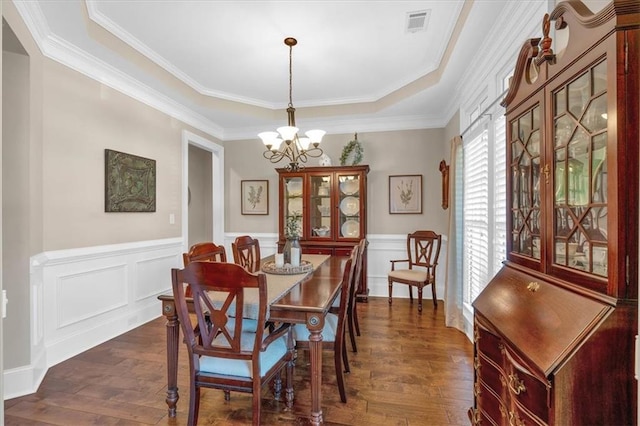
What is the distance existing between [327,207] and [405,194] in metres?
1.16

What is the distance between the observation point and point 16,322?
2227 mm

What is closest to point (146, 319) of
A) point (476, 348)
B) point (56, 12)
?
point (56, 12)

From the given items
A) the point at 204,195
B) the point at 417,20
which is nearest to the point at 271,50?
the point at 417,20

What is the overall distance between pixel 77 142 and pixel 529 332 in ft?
11.5

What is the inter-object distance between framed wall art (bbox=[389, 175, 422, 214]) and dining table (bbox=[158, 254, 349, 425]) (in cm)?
260

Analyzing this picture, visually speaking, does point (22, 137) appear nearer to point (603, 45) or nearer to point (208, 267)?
point (208, 267)

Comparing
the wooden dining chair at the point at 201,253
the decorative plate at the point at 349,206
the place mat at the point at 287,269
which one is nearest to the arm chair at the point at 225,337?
the wooden dining chair at the point at 201,253

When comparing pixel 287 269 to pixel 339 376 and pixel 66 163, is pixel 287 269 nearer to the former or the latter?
pixel 339 376

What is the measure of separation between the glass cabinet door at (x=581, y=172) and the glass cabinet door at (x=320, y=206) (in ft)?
11.3

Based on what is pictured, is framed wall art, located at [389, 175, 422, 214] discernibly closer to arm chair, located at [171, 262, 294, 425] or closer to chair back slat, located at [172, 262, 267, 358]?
arm chair, located at [171, 262, 294, 425]

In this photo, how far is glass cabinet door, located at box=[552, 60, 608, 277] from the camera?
38.2 inches

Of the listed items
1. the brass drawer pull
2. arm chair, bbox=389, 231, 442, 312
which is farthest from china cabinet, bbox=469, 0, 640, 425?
arm chair, bbox=389, 231, 442, 312

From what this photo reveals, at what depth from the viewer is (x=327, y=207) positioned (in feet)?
15.2

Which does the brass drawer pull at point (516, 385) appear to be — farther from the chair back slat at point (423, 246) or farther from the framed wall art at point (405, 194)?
the framed wall art at point (405, 194)
